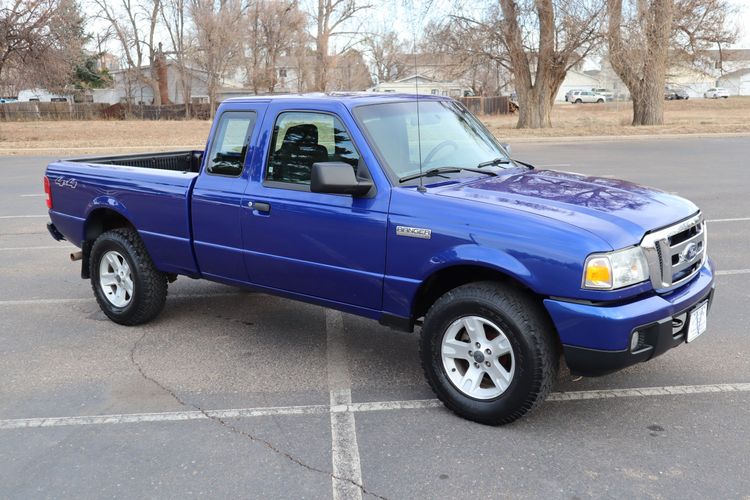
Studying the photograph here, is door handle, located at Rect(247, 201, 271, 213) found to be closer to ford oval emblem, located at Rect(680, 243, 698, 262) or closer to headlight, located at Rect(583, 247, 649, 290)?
headlight, located at Rect(583, 247, 649, 290)

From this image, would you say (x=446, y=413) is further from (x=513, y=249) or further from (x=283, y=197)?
(x=283, y=197)

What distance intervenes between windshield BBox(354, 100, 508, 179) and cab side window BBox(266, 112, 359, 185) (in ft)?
0.61

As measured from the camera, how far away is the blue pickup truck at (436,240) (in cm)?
364

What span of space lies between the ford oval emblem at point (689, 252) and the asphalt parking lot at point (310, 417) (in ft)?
2.88

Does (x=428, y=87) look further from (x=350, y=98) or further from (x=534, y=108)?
(x=350, y=98)

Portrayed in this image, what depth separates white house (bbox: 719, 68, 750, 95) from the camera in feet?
326

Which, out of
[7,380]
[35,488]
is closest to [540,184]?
[35,488]

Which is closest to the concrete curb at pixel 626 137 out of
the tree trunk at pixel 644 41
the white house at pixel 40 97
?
the tree trunk at pixel 644 41

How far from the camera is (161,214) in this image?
5.44m

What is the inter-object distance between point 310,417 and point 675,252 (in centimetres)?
226

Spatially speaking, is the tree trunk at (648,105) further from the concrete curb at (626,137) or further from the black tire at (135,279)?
the black tire at (135,279)

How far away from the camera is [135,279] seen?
18.6 ft

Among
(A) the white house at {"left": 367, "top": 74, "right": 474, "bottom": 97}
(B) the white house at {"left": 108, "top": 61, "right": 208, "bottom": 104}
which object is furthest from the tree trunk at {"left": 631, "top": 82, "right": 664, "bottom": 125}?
(B) the white house at {"left": 108, "top": 61, "right": 208, "bottom": 104}

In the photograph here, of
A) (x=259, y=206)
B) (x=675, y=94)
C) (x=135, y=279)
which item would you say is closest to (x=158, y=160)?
(x=135, y=279)
